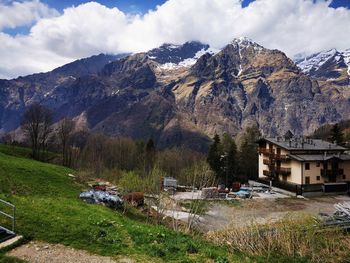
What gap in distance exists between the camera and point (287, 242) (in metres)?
18.0

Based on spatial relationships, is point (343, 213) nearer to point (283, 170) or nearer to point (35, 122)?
point (283, 170)

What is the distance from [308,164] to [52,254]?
50.9 metres

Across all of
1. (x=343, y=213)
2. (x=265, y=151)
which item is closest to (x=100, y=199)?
(x=343, y=213)

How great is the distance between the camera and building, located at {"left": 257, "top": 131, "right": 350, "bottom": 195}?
5491 cm

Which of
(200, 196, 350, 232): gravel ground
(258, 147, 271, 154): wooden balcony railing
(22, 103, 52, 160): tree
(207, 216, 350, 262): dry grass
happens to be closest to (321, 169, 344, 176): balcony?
(200, 196, 350, 232): gravel ground

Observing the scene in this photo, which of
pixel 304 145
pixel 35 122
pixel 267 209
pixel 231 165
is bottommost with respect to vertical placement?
pixel 267 209

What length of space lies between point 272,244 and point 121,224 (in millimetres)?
8693

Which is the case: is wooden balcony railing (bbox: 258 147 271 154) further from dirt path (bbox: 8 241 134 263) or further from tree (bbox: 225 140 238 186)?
dirt path (bbox: 8 241 134 263)

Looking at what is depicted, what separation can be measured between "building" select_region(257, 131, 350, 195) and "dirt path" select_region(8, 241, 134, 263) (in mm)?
48017

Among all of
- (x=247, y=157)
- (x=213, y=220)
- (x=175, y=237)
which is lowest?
(x=213, y=220)

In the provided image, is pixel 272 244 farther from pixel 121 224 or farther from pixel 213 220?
pixel 213 220

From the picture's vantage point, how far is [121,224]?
57.7ft

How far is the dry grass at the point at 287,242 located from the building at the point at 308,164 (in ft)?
122

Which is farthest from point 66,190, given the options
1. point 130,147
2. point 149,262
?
point 130,147
